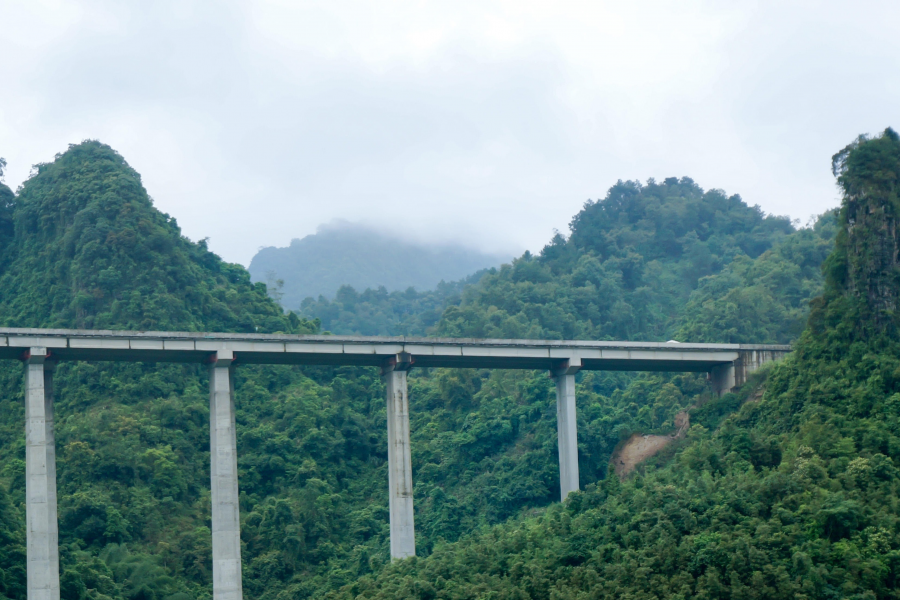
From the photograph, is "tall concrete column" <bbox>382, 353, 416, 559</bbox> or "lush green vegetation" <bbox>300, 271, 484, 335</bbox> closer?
"tall concrete column" <bbox>382, 353, 416, 559</bbox>

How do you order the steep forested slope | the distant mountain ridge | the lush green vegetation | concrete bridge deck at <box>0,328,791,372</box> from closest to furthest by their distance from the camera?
1. the steep forested slope
2. concrete bridge deck at <box>0,328,791,372</box>
3. the lush green vegetation
4. the distant mountain ridge

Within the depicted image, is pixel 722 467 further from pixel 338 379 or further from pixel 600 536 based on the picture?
pixel 338 379

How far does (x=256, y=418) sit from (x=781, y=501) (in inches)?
1087

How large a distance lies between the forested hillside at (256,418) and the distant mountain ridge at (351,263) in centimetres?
10362

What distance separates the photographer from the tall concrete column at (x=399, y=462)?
43.0 meters

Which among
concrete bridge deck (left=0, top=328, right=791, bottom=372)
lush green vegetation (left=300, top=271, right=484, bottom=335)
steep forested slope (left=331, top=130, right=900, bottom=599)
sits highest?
lush green vegetation (left=300, top=271, right=484, bottom=335)

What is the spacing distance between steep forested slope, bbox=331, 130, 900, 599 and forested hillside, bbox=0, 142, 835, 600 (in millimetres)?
1153

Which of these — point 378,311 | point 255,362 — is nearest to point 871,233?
point 255,362

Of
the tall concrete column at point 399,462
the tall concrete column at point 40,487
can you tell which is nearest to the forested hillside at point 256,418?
the tall concrete column at point 399,462

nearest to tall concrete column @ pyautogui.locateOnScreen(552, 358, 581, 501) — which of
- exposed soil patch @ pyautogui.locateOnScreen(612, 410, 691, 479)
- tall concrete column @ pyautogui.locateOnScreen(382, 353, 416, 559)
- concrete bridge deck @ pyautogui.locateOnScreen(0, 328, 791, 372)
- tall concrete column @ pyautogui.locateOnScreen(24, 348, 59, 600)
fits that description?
concrete bridge deck @ pyautogui.locateOnScreen(0, 328, 791, 372)

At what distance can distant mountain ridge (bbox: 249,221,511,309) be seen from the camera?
18000 centimetres

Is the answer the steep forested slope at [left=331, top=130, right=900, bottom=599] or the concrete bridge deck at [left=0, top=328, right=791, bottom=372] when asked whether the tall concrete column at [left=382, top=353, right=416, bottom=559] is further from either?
the steep forested slope at [left=331, top=130, right=900, bottom=599]

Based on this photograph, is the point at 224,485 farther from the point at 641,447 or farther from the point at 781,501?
the point at 781,501

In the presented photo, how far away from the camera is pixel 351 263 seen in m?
184
